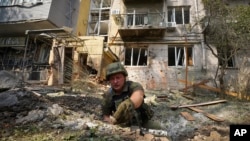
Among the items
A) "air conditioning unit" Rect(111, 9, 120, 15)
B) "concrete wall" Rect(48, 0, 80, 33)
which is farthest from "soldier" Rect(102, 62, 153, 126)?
"air conditioning unit" Rect(111, 9, 120, 15)

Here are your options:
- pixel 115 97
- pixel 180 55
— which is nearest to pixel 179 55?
pixel 180 55

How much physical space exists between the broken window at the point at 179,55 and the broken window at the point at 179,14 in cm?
199

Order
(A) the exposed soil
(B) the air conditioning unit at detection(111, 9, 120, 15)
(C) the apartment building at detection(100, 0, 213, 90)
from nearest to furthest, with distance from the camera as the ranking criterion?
(A) the exposed soil, (C) the apartment building at detection(100, 0, 213, 90), (B) the air conditioning unit at detection(111, 9, 120, 15)

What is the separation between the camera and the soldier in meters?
3.14

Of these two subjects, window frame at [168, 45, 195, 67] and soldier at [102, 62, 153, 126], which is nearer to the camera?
soldier at [102, 62, 153, 126]

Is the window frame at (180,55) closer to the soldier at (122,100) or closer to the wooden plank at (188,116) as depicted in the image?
the wooden plank at (188,116)

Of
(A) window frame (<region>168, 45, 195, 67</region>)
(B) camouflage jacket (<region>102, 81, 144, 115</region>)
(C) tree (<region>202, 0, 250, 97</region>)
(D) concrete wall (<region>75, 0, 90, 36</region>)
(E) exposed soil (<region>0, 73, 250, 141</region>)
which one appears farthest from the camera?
(D) concrete wall (<region>75, 0, 90, 36</region>)

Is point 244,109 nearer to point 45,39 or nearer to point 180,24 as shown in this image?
point 180,24

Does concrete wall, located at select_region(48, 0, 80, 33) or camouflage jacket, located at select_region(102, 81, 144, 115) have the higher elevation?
concrete wall, located at select_region(48, 0, 80, 33)

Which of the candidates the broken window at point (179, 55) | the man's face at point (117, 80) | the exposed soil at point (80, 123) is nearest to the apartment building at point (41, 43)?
the broken window at point (179, 55)

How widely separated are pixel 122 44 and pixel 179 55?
3.78m

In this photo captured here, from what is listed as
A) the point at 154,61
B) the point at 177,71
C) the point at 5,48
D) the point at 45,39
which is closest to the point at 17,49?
the point at 5,48

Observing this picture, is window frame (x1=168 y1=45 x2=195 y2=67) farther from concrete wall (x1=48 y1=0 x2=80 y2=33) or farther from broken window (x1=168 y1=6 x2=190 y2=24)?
concrete wall (x1=48 y1=0 x2=80 y2=33)

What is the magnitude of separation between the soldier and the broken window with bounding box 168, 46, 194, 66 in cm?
1018
